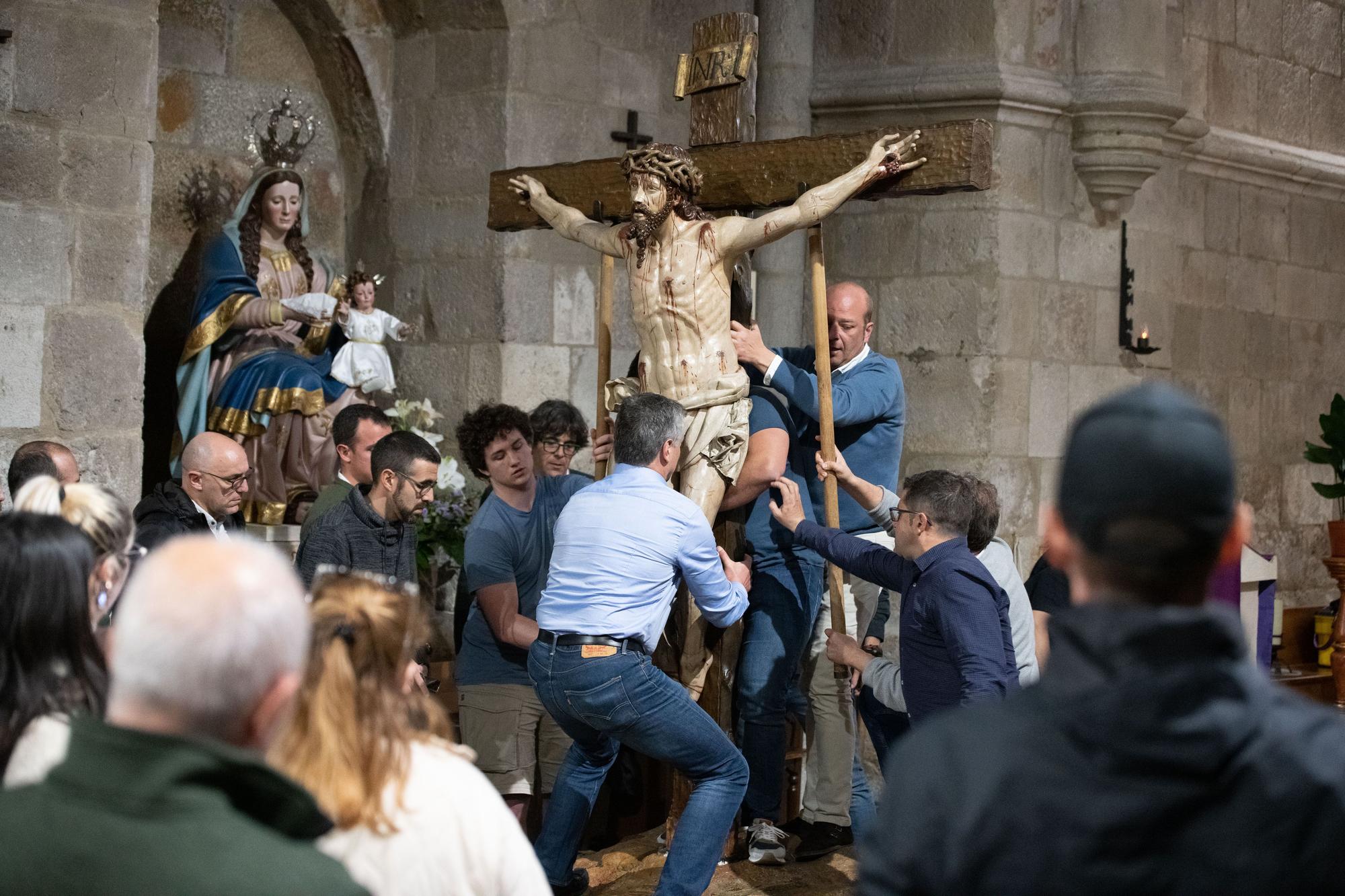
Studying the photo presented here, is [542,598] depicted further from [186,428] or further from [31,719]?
[186,428]

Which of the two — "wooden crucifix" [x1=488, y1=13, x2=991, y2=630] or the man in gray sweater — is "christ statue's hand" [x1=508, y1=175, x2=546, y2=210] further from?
the man in gray sweater

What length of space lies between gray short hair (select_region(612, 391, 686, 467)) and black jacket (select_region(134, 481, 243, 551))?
112 centimetres

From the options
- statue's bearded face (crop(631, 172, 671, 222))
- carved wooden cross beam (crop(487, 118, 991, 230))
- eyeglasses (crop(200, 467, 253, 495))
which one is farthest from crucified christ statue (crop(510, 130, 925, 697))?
eyeglasses (crop(200, 467, 253, 495))

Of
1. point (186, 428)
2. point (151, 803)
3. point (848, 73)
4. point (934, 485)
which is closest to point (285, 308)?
point (186, 428)

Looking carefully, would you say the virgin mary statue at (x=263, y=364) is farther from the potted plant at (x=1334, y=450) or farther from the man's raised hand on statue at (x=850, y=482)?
the potted plant at (x=1334, y=450)

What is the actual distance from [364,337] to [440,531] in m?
0.93

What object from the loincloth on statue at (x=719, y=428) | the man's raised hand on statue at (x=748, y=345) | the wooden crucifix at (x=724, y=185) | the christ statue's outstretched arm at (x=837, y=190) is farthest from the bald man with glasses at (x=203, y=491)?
the christ statue's outstretched arm at (x=837, y=190)

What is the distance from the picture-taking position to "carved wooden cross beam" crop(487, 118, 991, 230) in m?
4.56

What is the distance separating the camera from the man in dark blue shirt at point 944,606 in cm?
386

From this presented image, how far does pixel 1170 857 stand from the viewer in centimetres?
158

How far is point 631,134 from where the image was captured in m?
7.72

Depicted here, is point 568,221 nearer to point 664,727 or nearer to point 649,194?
point 649,194

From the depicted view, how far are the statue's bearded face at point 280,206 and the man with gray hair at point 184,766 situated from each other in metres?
5.70

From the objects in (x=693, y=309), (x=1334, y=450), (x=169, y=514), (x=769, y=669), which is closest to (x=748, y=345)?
(x=693, y=309)
